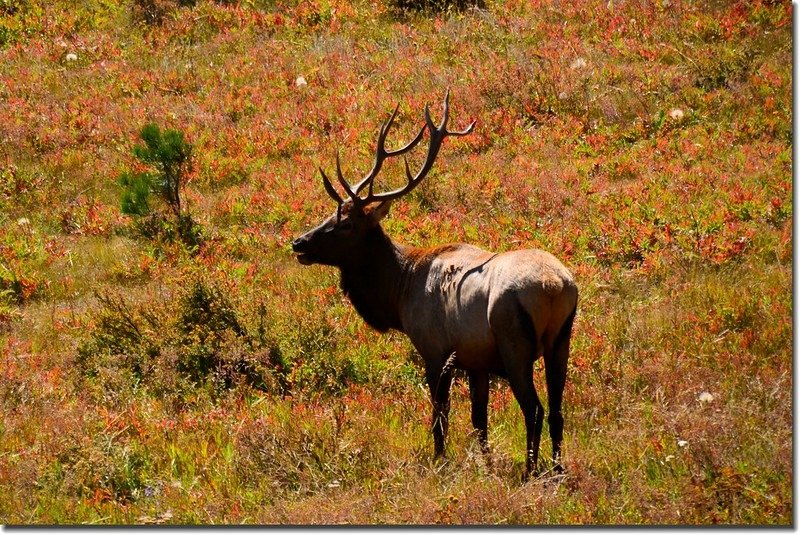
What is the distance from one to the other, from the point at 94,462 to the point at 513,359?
3.09 m

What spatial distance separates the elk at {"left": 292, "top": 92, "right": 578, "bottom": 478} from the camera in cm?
636

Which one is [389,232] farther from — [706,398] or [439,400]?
[706,398]

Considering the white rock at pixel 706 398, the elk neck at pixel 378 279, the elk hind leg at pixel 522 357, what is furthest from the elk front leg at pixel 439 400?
the white rock at pixel 706 398

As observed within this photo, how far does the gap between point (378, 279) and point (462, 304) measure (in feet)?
4.43

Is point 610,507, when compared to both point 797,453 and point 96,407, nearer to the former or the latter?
point 797,453

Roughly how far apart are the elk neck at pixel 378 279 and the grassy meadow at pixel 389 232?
72 centimetres

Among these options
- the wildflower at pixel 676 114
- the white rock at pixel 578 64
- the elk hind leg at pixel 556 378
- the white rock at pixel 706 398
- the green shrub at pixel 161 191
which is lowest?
the white rock at pixel 706 398

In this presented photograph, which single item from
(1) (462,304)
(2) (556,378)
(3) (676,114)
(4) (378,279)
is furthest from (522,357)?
(3) (676,114)

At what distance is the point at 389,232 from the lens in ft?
40.0

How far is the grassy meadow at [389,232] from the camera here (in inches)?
256

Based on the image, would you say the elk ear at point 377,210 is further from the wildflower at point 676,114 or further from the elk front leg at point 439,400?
the wildflower at point 676,114

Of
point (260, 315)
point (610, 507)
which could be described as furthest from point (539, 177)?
point (610, 507)

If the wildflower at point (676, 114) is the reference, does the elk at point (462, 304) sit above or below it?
below

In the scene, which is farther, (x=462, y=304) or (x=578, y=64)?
(x=578, y=64)
